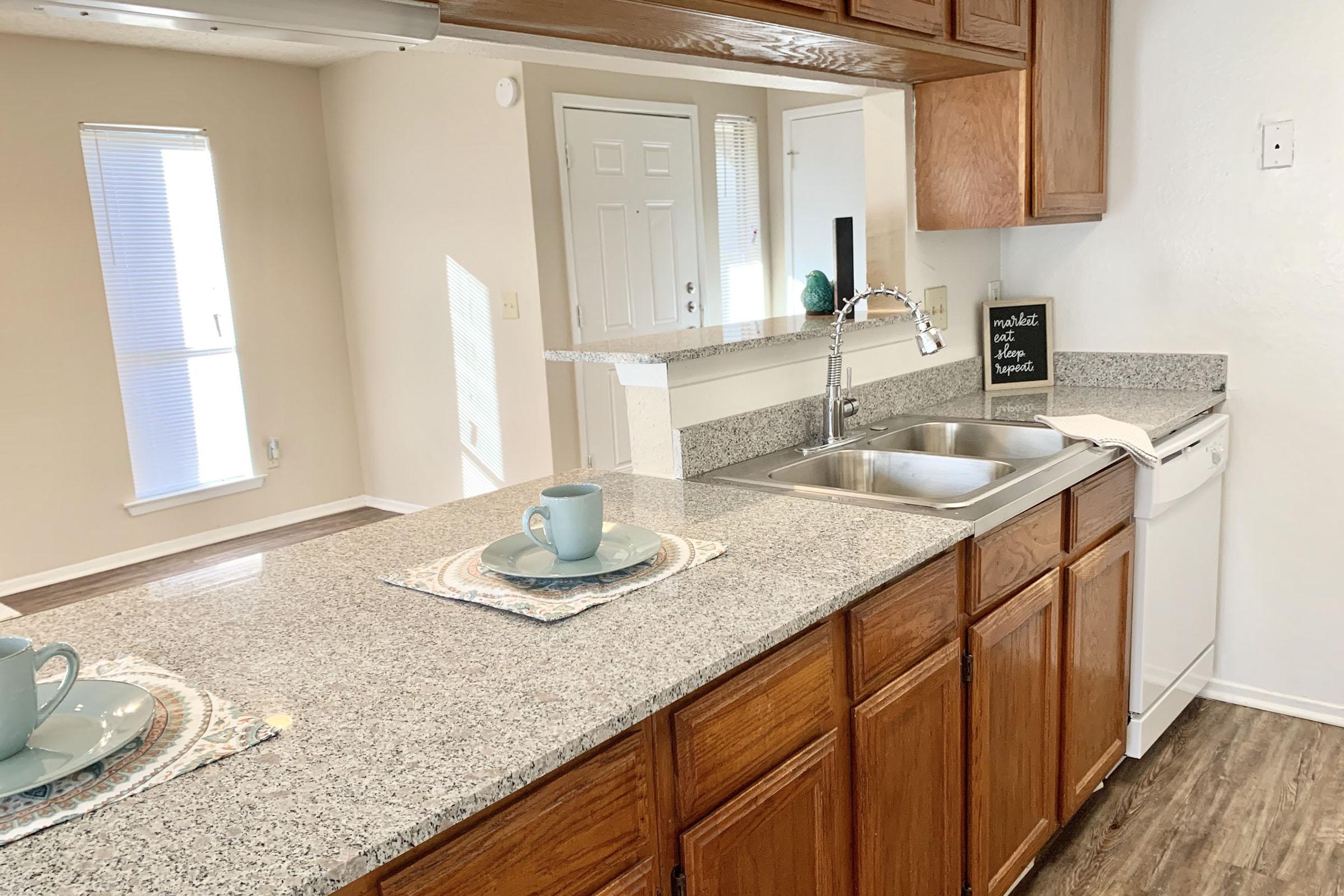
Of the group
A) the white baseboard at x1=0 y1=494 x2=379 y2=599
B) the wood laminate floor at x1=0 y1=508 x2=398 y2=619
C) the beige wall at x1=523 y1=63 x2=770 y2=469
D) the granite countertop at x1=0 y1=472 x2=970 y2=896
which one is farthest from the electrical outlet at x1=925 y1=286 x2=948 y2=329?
the white baseboard at x1=0 y1=494 x2=379 y2=599

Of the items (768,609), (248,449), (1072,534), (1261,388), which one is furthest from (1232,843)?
(248,449)

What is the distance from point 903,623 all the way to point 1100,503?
80cm

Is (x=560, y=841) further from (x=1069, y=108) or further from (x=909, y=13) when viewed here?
(x=1069, y=108)

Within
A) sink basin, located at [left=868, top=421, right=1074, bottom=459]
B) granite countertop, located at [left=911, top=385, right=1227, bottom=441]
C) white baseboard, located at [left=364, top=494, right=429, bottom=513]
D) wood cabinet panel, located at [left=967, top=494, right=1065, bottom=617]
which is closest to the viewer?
wood cabinet panel, located at [left=967, top=494, right=1065, bottom=617]

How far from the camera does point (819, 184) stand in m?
5.46

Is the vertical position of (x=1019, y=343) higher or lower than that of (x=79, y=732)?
higher

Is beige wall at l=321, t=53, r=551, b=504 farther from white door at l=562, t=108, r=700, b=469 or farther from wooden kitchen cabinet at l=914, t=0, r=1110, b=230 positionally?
wooden kitchen cabinet at l=914, t=0, r=1110, b=230

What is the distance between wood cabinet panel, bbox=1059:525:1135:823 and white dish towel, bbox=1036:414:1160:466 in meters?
0.18

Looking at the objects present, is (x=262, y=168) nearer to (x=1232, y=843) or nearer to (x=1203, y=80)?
(x=1203, y=80)

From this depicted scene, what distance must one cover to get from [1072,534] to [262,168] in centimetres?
454

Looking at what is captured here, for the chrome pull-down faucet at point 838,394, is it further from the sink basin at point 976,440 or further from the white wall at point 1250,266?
the white wall at point 1250,266

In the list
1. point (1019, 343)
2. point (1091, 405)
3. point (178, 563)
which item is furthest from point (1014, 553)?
point (178, 563)

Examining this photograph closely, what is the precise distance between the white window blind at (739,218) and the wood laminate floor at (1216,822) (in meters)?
3.32

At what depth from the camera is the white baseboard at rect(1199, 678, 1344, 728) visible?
2664 millimetres
